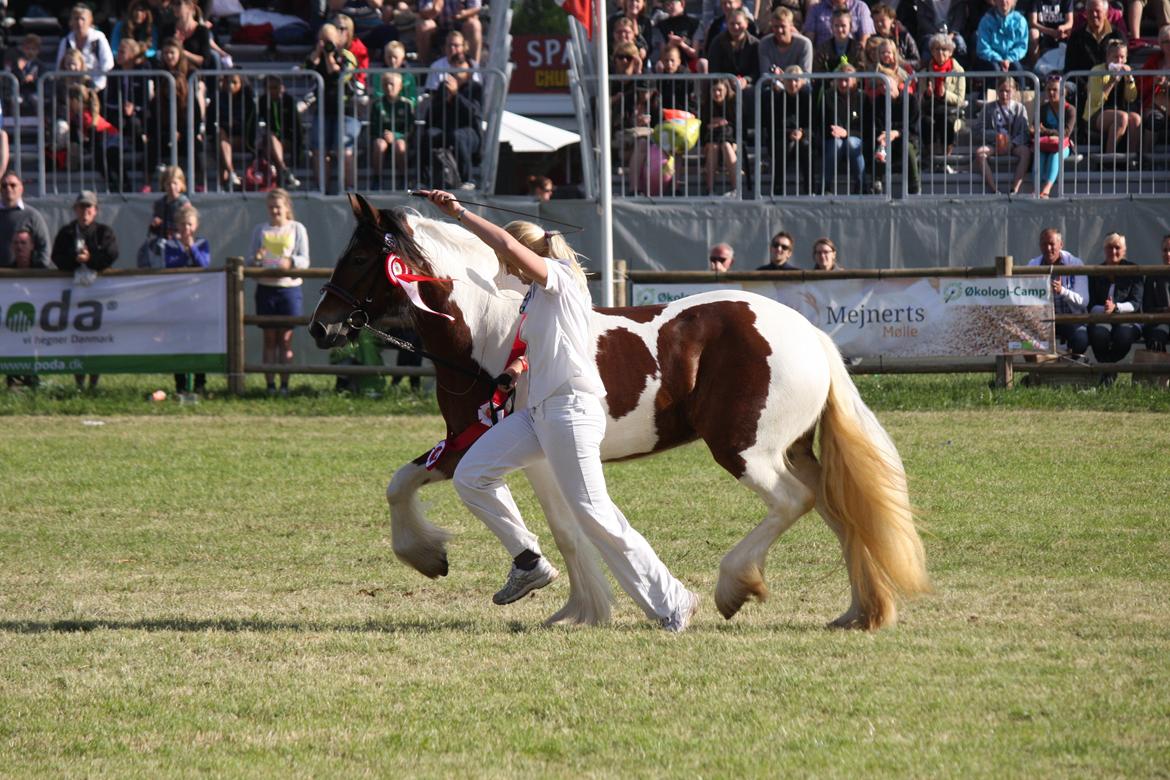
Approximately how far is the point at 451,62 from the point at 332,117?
1456mm

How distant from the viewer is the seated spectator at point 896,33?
17219 millimetres

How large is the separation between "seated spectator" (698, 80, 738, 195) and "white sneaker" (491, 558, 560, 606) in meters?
9.98

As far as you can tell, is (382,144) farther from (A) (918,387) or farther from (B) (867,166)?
(A) (918,387)

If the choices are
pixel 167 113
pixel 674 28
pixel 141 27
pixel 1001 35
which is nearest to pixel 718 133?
pixel 674 28

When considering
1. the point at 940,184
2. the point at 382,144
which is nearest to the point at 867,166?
the point at 940,184

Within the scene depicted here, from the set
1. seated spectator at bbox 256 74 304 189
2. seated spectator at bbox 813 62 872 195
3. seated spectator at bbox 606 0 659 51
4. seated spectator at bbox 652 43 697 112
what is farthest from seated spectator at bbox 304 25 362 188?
seated spectator at bbox 813 62 872 195

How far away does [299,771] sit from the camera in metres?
4.86

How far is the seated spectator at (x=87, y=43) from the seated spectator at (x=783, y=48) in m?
7.43

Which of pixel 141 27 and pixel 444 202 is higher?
pixel 141 27

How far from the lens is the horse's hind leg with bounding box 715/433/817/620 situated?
6871 mm

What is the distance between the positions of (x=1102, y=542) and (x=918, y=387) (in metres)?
6.76

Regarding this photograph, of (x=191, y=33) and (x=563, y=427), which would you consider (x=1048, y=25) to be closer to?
(x=191, y=33)

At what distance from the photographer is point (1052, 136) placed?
16.3 metres

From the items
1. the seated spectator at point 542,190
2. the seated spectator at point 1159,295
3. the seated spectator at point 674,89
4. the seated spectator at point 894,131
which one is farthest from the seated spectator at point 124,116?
the seated spectator at point 1159,295
